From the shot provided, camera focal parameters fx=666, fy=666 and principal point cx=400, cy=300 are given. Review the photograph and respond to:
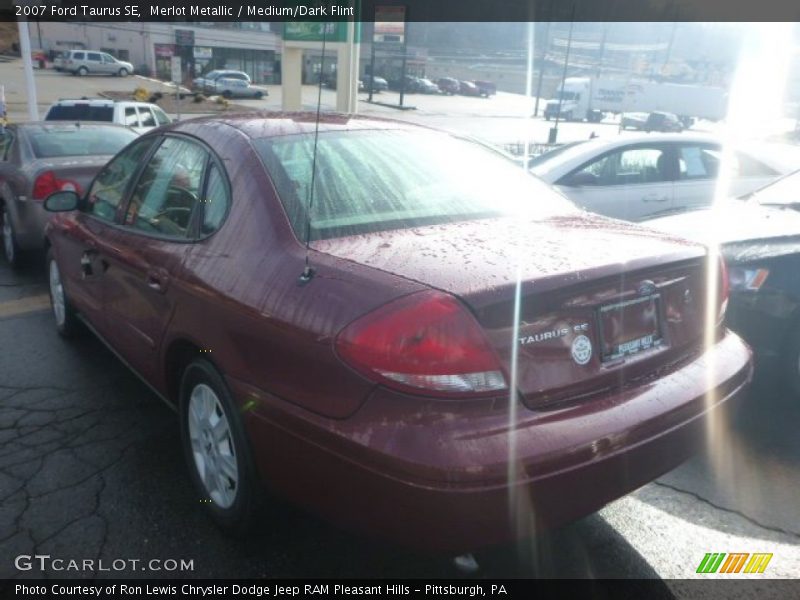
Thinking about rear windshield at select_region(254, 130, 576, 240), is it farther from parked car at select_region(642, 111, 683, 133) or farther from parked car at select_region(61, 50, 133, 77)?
parked car at select_region(61, 50, 133, 77)

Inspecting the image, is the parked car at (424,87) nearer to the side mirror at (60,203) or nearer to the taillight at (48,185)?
the taillight at (48,185)

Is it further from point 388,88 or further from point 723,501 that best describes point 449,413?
point 388,88

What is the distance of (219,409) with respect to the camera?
2.61 m

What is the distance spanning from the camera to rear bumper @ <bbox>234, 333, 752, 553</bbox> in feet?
6.10

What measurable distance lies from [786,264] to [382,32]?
17.4 meters

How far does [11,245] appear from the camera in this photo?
6.74m

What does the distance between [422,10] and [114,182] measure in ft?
298

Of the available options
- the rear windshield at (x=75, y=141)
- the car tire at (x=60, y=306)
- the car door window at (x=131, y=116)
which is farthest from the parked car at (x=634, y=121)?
the car tire at (x=60, y=306)

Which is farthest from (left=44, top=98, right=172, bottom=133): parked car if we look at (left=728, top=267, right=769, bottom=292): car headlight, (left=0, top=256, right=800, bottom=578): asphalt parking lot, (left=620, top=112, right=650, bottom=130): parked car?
(left=620, top=112, right=650, bottom=130): parked car

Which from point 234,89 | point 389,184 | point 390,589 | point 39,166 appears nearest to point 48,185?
point 39,166

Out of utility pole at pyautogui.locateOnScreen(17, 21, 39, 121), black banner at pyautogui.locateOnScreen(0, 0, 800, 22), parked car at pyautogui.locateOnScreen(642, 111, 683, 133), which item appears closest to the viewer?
utility pole at pyautogui.locateOnScreen(17, 21, 39, 121)

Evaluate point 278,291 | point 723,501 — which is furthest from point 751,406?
point 278,291

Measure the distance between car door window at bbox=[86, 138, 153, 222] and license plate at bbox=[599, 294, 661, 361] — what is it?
8.47 ft

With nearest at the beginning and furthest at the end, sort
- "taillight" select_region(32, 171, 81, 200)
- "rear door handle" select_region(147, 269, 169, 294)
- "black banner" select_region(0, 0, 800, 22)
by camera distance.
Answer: "rear door handle" select_region(147, 269, 169, 294) < "taillight" select_region(32, 171, 81, 200) < "black banner" select_region(0, 0, 800, 22)
